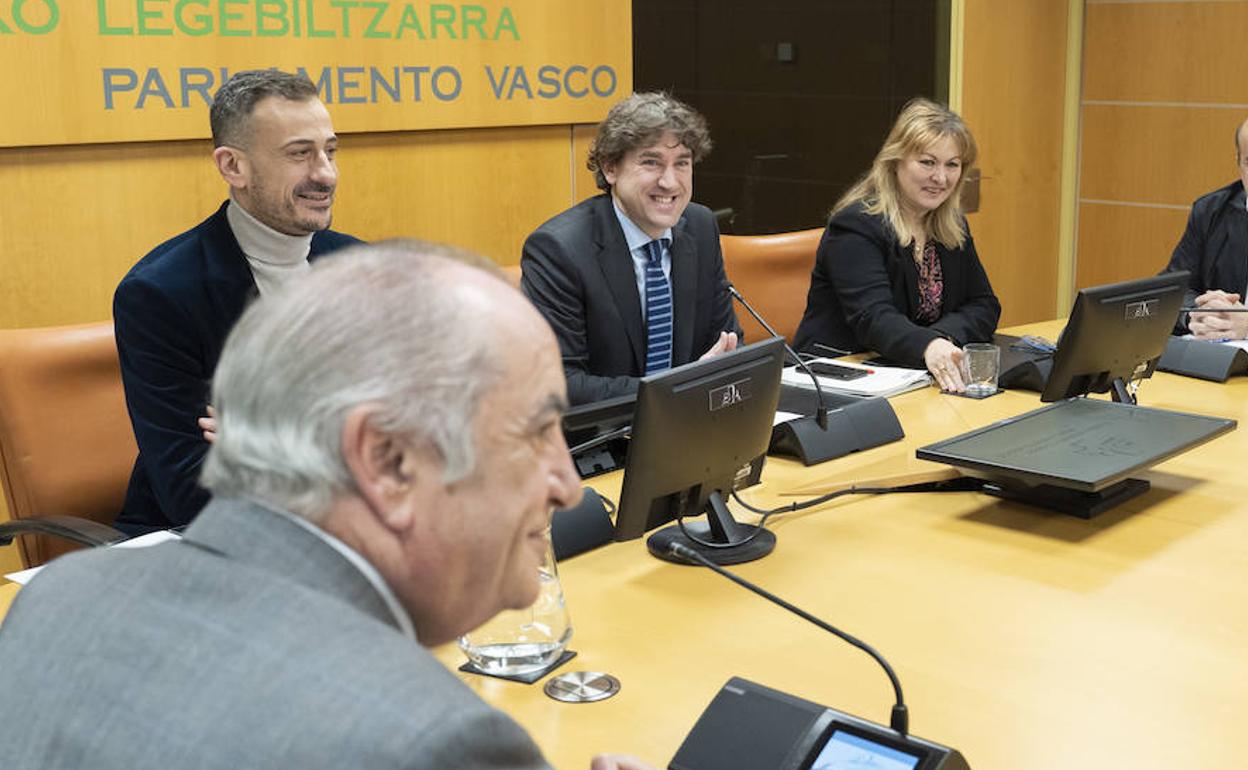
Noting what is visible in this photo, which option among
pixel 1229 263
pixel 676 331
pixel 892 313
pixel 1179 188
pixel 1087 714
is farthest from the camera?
pixel 1179 188

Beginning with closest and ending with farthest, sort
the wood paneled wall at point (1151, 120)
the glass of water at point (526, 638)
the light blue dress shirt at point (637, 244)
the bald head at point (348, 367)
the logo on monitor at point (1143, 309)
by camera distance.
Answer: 1. the bald head at point (348, 367)
2. the glass of water at point (526, 638)
3. the logo on monitor at point (1143, 309)
4. the light blue dress shirt at point (637, 244)
5. the wood paneled wall at point (1151, 120)

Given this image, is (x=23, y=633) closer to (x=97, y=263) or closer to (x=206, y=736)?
(x=206, y=736)

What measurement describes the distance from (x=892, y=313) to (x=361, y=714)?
282 centimetres

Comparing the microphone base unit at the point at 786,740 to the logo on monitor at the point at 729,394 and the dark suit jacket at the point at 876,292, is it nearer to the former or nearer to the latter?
the logo on monitor at the point at 729,394

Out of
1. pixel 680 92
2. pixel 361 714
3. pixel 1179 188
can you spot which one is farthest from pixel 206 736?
pixel 1179 188

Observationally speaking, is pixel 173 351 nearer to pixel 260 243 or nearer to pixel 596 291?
pixel 260 243

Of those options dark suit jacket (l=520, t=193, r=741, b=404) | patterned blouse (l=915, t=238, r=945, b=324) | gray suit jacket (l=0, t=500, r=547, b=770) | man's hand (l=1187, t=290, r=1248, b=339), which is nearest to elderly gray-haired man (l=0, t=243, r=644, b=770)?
gray suit jacket (l=0, t=500, r=547, b=770)

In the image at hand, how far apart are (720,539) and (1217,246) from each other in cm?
252

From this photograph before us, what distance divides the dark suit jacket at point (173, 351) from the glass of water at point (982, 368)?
156cm

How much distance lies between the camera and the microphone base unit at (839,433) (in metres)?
2.60

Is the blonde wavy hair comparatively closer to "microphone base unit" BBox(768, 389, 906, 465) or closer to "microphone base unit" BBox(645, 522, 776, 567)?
"microphone base unit" BBox(768, 389, 906, 465)

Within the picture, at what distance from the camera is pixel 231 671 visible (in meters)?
0.82

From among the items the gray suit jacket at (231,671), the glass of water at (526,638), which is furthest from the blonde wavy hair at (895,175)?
the gray suit jacket at (231,671)

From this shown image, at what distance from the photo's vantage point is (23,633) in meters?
Answer: 0.92
